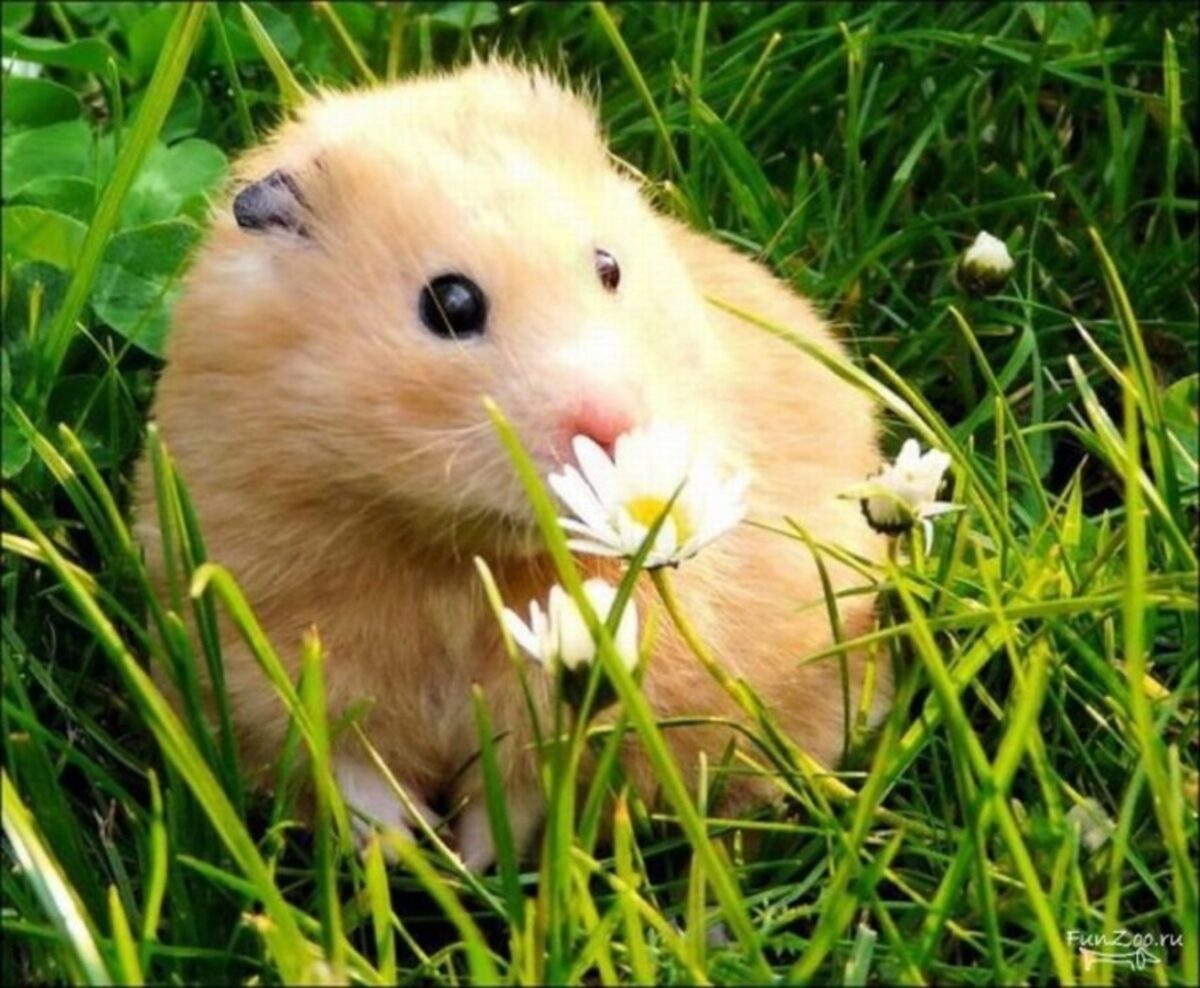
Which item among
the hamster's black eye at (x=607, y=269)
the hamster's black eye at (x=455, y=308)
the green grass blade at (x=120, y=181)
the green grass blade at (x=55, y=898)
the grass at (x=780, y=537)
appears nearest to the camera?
the green grass blade at (x=55, y=898)

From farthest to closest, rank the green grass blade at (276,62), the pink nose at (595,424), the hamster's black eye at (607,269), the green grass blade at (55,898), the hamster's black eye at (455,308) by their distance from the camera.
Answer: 1. the green grass blade at (276,62)
2. the hamster's black eye at (607,269)
3. the hamster's black eye at (455,308)
4. the pink nose at (595,424)
5. the green grass blade at (55,898)

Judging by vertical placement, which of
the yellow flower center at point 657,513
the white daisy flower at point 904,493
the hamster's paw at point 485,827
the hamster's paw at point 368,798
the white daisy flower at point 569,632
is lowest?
the hamster's paw at point 485,827

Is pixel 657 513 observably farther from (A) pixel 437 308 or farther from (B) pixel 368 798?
(B) pixel 368 798

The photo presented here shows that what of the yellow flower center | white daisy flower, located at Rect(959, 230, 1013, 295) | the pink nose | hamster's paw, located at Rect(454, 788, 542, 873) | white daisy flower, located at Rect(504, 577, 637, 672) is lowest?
hamster's paw, located at Rect(454, 788, 542, 873)

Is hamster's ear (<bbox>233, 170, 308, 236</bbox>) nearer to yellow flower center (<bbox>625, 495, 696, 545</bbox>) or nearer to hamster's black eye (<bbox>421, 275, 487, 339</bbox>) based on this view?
hamster's black eye (<bbox>421, 275, 487, 339</bbox>)

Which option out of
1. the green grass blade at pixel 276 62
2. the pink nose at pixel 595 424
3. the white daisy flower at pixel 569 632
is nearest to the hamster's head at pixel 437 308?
the pink nose at pixel 595 424

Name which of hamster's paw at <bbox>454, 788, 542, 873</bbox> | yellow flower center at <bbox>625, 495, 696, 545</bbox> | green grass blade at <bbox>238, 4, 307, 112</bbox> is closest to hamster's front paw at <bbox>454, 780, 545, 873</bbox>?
hamster's paw at <bbox>454, 788, 542, 873</bbox>

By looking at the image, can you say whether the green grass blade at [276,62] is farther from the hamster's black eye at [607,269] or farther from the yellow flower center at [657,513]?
Answer: the yellow flower center at [657,513]
